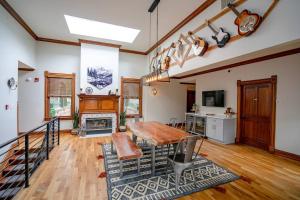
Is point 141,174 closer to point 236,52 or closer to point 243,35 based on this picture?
point 236,52

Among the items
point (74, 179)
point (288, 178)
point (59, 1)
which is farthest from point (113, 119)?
point (288, 178)

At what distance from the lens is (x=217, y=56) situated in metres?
3.18

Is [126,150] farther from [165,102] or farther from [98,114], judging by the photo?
[165,102]

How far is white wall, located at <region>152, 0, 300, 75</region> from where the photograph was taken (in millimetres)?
2039

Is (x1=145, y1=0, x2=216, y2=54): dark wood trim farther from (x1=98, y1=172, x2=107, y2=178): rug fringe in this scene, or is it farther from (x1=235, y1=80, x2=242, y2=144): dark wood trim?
(x1=98, y1=172, x2=107, y2=178): rug fringe

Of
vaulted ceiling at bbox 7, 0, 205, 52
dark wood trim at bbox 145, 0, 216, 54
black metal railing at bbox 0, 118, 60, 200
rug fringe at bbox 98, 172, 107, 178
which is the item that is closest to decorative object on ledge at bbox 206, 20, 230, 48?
dark wood trim at bbox 145, 0, 216, 54

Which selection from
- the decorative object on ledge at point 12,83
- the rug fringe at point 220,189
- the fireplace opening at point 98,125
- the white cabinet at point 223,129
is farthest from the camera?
the fireplace opening at point 98,125

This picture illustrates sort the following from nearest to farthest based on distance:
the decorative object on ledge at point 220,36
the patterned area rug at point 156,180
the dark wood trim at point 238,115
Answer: the patterned area rug at point 156,180, the decorative object on ledge at point 220,36, the dark wood trim at point 238,115

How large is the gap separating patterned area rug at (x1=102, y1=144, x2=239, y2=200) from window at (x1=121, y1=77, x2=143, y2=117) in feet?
12.1

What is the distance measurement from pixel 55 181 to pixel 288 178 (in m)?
4.22

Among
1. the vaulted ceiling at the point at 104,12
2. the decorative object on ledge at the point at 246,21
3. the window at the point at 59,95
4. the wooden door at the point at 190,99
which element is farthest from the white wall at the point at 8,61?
the wooden door at the point at 190,99

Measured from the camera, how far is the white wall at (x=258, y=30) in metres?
2.04

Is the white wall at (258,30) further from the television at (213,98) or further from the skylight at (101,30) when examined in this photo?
the skylight at (101,30)

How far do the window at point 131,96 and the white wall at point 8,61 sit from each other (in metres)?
3.70
